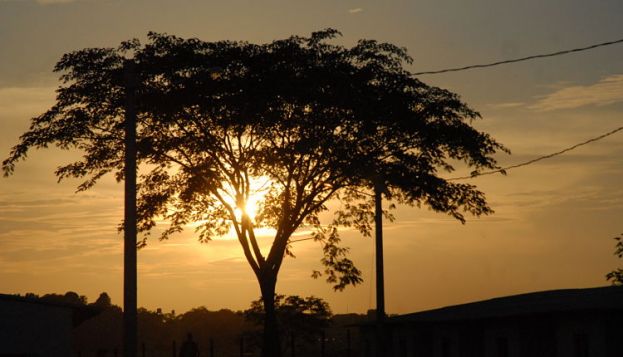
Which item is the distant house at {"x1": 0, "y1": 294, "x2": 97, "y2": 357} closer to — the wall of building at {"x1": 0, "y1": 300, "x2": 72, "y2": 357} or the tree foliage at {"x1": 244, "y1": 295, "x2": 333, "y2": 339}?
the wall of building at {"x1": 0, "y1": 300, "x2": 72, "y2": 357}

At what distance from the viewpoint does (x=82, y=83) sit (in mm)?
56406

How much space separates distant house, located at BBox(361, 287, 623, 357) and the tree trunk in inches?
236

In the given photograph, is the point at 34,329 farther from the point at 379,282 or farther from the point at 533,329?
the point at 533,329

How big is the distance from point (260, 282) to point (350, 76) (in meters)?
11.6

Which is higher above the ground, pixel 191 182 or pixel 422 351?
pixel 191 182

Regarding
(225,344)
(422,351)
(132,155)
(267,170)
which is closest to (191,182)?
(267,170)

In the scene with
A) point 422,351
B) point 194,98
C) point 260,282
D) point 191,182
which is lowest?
point 422,351

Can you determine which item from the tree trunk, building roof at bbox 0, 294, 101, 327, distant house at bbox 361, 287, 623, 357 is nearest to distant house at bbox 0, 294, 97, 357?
building roof at bbox 0, 294, 101, 327

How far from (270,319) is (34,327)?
1243cm

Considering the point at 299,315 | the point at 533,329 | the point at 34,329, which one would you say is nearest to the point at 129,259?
the point at 533,329

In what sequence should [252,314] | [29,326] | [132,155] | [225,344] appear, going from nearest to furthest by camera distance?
[132,155] < [29,326] < [252,314] < [225,344]

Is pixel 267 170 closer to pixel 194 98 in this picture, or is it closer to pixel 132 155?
pixel 194 98

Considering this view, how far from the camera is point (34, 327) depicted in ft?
169

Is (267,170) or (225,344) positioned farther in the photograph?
(225,344)
